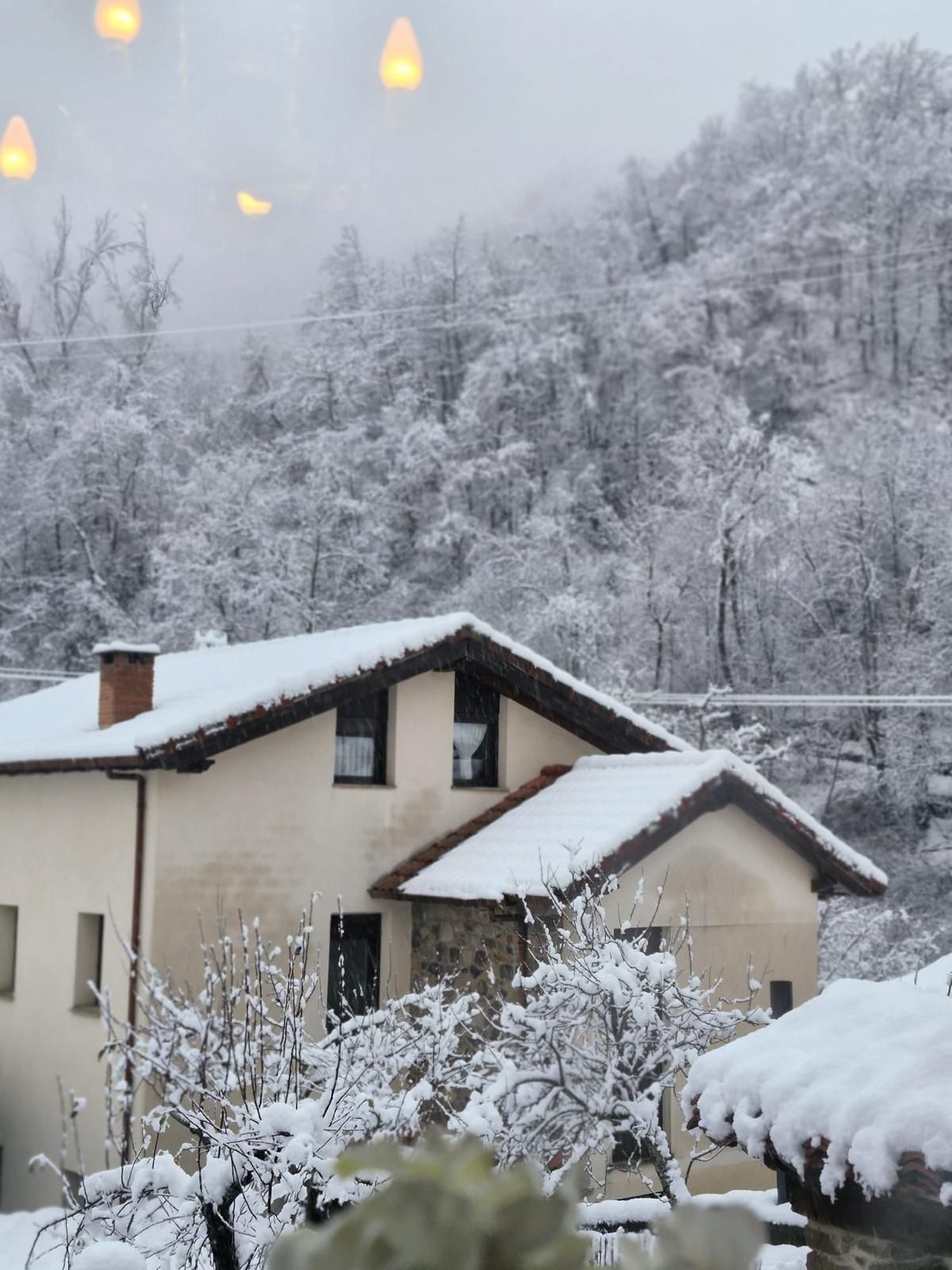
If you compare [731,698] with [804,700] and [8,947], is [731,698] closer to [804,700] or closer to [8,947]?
[804,700]

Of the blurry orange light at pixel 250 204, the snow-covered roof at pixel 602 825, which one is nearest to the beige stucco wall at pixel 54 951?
the snow-covered roof at pixel 602 825

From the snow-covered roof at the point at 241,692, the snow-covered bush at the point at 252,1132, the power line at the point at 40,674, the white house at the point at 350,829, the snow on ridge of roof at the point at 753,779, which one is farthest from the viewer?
the power line at the point at 40,674

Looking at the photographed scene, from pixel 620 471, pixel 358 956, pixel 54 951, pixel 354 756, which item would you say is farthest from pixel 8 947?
pixel 620 471

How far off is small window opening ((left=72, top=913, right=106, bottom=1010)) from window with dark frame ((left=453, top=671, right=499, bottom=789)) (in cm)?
360

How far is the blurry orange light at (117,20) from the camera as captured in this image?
6.79 m

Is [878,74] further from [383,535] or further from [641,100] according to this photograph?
[383,535]

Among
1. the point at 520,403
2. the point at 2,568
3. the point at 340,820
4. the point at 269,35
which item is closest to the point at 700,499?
the point at 520,403

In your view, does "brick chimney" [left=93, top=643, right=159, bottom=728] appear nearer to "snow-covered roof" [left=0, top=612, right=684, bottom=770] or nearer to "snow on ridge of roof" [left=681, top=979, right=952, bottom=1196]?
"snow-covered roof" [left=0, top=612, right=684, bottom=770]

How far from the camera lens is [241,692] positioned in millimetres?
10359

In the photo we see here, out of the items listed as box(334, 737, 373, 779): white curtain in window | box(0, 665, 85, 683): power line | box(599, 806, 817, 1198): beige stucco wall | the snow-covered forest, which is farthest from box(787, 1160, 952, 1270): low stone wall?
box(0, 665, 85, 683): power line

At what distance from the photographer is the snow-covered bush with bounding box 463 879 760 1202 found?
17.7 ft

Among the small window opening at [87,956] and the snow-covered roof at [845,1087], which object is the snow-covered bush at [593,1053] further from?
the small window opening at [87,956]

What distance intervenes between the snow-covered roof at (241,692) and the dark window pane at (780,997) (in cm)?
312

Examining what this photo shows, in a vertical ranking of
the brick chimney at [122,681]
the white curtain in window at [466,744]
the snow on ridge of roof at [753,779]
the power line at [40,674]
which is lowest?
the snow on ridge of roof at [753,779]
